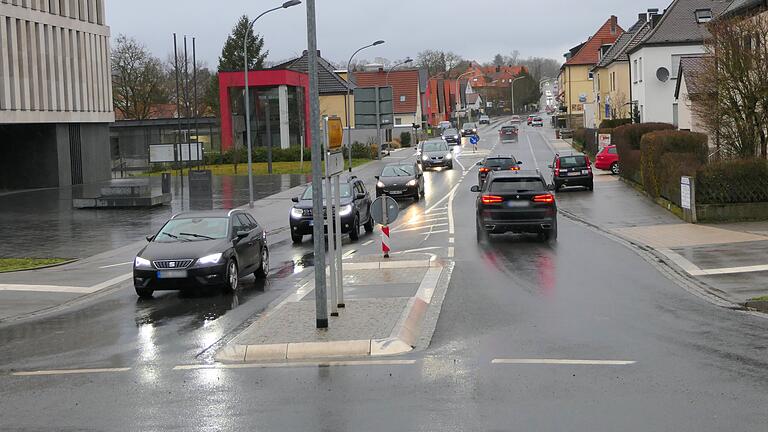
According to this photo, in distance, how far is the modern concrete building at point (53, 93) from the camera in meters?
48.7

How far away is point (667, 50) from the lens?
5834cm

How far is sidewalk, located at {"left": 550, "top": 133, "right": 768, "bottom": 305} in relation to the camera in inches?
619

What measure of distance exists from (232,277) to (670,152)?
55.1 ft

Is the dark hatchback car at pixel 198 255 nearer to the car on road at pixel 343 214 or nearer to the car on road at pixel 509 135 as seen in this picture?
the car on road at pixel 343 214

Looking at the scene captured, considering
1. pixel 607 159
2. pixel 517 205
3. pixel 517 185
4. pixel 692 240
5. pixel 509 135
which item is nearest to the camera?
pixel 692 240

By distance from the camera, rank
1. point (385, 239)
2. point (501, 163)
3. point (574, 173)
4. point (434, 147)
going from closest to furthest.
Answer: point (385, 239), point (574, 173), point (501, 163), point (434, 147)

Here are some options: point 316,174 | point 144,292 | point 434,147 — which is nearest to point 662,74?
point 434,147

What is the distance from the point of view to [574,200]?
3541cm

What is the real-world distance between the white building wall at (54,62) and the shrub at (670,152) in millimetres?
32265

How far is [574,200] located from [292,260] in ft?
53.9

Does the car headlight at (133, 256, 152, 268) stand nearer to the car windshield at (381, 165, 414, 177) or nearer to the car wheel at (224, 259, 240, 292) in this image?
the car wheel at (224, 259, 240, 292)

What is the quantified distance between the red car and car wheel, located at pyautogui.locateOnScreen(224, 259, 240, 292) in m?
33.9

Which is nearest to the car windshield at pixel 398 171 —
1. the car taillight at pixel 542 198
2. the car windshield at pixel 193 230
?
the car taillight at pixel 542 198

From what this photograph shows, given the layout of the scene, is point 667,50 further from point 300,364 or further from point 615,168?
point 300,364
